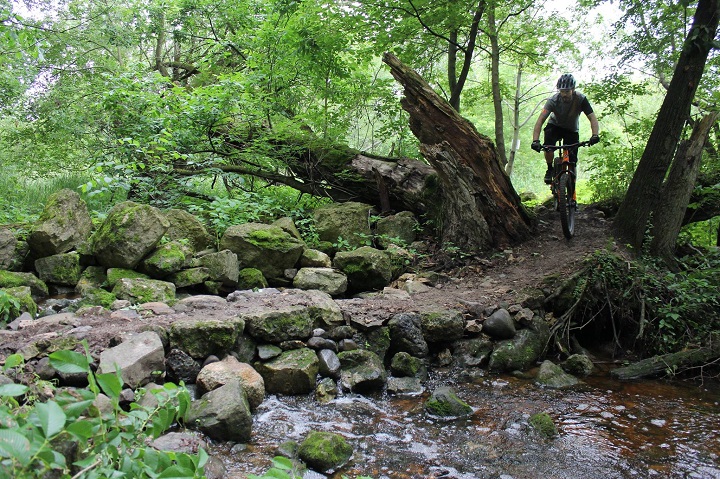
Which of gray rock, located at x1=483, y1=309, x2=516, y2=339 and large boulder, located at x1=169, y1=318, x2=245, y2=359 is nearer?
large boulder, located at x1=169, y1=318, x2=245, y2=359

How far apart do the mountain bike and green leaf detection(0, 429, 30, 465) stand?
6489mm

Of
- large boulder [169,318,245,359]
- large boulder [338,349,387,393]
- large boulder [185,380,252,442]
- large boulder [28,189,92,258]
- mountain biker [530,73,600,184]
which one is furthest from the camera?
mountain biker [530,73,600,184]

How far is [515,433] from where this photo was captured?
3.38 meters

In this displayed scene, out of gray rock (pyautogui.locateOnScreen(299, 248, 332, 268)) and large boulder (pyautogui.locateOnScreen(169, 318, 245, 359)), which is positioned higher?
gray rock (pyautogui.locateOnScreen(299, 248, 332, 268))

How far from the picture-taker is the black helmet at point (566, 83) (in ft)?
20.9

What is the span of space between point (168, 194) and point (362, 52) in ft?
14.5

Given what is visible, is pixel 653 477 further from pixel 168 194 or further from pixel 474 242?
pixel 168 194

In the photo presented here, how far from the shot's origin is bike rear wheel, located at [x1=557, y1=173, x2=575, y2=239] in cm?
646

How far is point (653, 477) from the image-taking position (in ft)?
9.36

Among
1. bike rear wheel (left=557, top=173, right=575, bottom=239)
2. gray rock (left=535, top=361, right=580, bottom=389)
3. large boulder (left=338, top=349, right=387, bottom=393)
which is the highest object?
bike rear wheel (left=557, top=173, right=575, bottom=239)

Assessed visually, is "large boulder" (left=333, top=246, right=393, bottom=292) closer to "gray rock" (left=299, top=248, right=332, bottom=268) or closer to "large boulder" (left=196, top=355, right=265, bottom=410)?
"gray rock" (left=299, top=248, right=332, bottom=268)

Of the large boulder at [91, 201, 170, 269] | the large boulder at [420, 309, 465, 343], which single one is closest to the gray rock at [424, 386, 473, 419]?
the large boulder at [420, 309, 465, 343]

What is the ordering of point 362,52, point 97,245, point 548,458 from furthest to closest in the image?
1. point 362,52
2. point 97,245
3. point 548,458

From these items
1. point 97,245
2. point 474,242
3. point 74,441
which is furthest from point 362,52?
point 74,441
